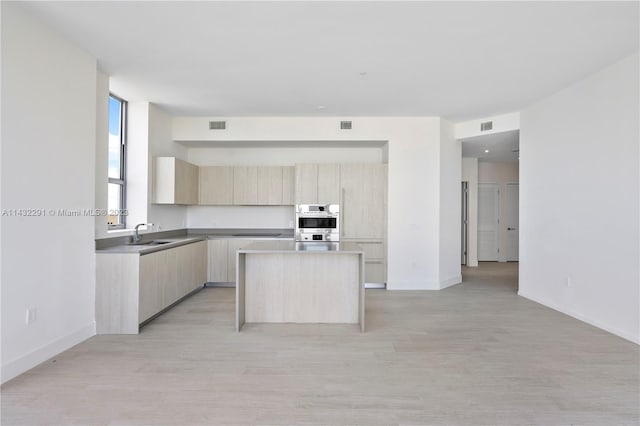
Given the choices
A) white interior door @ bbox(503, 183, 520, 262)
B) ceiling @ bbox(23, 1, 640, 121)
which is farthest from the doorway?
ceiling @ bbox(23, 1, 640, 121)

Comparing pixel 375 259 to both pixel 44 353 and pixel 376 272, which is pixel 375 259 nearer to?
pixel 376 272

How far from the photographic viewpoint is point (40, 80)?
2979mm

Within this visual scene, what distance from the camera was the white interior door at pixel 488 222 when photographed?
9.32 meters

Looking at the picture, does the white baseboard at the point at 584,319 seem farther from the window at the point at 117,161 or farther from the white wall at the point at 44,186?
the window at the point at 117,161

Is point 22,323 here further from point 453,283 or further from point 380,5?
point 453,283

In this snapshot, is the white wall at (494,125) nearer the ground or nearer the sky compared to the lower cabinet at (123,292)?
nearer the sky

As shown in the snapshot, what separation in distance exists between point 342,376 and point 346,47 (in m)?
2.87

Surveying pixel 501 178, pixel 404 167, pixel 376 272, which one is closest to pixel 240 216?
pixel 376 272

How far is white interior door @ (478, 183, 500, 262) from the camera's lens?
9320 millimetres

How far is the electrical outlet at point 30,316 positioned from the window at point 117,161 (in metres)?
1.85

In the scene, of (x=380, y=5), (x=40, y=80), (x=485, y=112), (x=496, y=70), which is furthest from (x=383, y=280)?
(x=40, y=80)

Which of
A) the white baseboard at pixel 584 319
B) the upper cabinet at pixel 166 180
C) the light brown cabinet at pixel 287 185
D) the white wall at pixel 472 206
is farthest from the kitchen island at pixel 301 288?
the white wall at pixel 472 206

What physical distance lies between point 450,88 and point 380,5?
213 cm

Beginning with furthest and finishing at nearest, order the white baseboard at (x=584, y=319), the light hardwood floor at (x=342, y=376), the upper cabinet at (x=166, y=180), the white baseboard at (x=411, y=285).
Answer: the white baseboard at (x=411, y=285)
the upper cabinet at (x=166, y=180)
the white baseboard at (x=584, y=319)
the light hardwood floor at (x=342, y=376)
